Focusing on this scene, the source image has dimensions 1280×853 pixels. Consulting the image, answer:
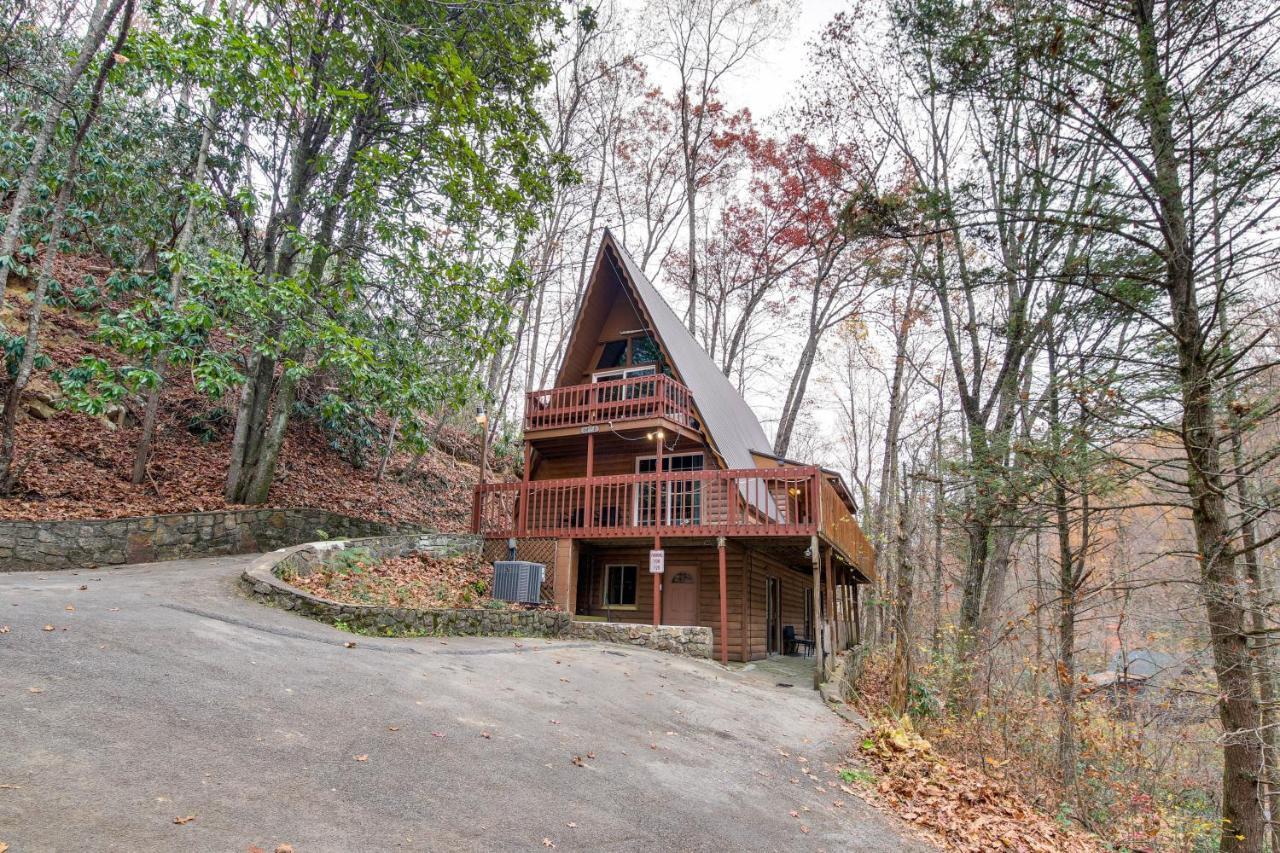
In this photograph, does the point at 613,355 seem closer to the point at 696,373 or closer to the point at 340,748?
the point at 696,373

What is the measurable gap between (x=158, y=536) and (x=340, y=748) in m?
9.40

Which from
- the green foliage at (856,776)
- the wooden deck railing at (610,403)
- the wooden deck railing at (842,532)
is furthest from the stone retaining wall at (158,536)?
the green foliage at (856,776)

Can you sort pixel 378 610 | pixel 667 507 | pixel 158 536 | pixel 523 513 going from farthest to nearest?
pixel 523 513 < pixel 667 507 < pixel 158 536 < pixel 378 610

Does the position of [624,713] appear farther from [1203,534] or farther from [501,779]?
[1203,534]

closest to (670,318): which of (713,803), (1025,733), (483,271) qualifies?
(483,271)

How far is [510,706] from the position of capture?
6.34 m

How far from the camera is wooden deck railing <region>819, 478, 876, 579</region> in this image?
1326cm

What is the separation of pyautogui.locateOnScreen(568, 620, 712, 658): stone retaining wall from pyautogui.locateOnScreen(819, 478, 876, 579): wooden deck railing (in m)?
3.18

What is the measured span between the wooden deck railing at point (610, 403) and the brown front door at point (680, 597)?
3.68 m

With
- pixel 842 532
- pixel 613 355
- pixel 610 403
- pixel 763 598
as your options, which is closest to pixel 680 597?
pixel 763 598

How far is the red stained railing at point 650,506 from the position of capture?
41.9 feet

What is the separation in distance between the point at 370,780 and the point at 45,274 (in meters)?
11.4

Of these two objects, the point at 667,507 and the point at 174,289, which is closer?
the point at 174,289

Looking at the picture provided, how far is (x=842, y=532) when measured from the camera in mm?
15383
